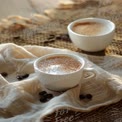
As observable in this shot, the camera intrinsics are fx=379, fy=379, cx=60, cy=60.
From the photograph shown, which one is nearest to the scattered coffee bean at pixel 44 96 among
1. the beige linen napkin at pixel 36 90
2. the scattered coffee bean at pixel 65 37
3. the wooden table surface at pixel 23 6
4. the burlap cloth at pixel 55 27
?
the beige linen napkin at pixel 36 90

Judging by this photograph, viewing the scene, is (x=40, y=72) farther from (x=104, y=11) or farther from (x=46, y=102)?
(x=104, y=11)

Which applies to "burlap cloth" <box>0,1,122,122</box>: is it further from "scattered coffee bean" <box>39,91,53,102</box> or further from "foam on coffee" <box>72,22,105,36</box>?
"scattered coffee bean" <box>39,91,53,102</box>

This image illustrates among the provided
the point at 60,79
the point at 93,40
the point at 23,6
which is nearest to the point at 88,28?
the point at 93,40

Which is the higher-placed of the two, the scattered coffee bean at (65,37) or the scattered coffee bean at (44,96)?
the scattered coffee bean at (44,96)

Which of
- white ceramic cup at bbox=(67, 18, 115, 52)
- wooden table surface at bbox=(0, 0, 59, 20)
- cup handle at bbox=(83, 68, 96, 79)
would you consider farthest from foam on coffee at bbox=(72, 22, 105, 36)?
wooden table surface at bbox=(0, 0, 59, 20)

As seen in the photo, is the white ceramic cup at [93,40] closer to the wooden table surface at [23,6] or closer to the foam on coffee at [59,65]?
the foam on coffee at [59,65]

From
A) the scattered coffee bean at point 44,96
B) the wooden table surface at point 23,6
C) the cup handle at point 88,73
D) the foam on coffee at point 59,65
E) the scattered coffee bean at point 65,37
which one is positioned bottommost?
the wooden table surface at point 23,6
